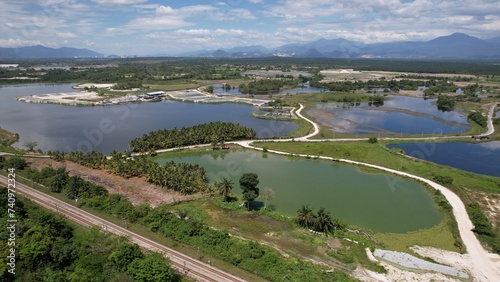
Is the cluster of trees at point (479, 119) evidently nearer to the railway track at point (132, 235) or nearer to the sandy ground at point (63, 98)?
the railway track at point (132, 235)

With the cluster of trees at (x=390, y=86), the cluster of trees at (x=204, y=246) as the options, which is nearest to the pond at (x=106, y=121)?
the cluster of trees at (x=204, y=246)

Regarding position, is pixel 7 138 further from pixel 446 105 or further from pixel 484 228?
pixel 446 105

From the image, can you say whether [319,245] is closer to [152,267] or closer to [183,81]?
[152,267]

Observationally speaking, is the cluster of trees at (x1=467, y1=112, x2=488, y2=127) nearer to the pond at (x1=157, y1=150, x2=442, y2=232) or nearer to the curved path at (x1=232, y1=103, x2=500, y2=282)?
the curved path at (x1=232, y1=103, x2=500, y2=282)

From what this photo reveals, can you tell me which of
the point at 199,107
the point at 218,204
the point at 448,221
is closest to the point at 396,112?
the point at 199,107

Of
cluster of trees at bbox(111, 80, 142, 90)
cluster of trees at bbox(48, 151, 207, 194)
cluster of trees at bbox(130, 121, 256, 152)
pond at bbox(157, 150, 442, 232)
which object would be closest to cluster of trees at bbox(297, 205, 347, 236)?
pond at bbox(157, 150, 442, 232)
